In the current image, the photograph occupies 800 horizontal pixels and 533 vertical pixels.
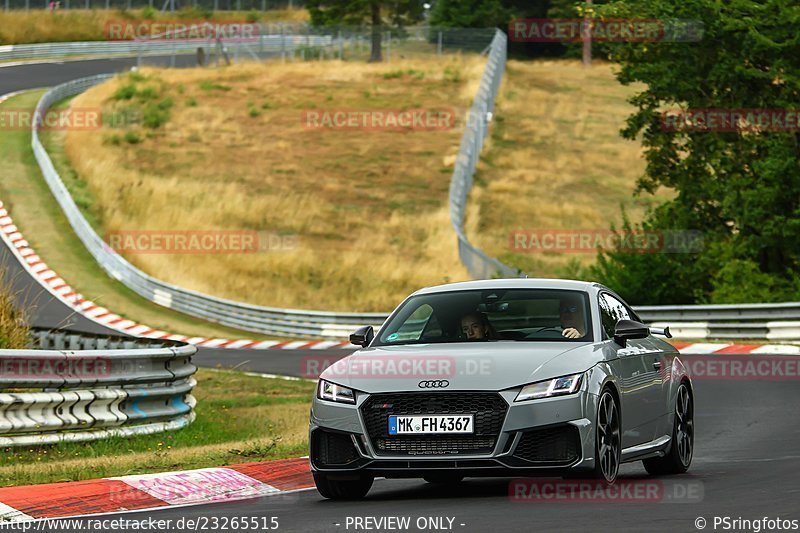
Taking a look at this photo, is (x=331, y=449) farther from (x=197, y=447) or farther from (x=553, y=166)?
(x=553, y=166)

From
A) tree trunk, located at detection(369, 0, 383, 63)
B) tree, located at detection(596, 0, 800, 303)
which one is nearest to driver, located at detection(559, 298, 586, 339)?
tree, located at detection(596, 0, 800, 303)

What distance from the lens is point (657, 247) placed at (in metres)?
35.8

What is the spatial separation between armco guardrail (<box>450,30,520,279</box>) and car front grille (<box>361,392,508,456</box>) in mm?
23446

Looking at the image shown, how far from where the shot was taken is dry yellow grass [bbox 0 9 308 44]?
288ft

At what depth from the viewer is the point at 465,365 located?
10.4 m

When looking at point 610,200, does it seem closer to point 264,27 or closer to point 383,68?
point 383,68

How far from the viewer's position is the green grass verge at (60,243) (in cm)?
3909

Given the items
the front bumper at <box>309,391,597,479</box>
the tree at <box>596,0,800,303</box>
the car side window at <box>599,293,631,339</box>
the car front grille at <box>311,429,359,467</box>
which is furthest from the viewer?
the tree at <box>596,0,800,303</box>

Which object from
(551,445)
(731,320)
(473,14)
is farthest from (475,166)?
(551,445)

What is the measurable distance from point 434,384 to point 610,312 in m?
2.24

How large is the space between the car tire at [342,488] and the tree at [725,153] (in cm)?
2287

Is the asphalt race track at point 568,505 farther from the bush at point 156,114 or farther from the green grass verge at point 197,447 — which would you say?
the bush at point 156,114

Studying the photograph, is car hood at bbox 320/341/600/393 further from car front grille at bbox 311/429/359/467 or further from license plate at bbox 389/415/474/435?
car front grille at bbox 311/429/359/467

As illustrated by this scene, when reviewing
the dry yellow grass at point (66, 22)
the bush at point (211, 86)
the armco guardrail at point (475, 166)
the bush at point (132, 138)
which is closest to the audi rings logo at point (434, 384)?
the armco guardrail at point (475, 166)
